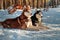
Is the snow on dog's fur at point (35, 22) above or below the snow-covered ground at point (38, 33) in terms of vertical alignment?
above

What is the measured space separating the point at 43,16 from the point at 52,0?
0.75 feet

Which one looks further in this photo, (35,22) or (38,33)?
(35,22)

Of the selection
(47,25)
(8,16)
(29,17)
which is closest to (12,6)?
(8,16)

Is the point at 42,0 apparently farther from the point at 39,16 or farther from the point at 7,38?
the point at 7,38

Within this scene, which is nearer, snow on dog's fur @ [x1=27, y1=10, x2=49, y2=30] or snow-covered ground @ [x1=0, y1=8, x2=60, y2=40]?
snow-covered ground @ [x1=0, y1=8, x2=60, y2=40]

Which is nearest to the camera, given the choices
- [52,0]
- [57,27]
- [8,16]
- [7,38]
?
[7,38]

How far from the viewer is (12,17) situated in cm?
139

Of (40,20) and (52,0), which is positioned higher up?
(52,0)

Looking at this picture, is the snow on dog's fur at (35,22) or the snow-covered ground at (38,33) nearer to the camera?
the snow-covered ground at (38,33)

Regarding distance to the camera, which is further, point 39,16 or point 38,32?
point 39,16

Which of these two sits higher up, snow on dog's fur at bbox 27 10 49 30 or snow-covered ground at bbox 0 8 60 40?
snow on dog's fur at bbox 27 10 49 30

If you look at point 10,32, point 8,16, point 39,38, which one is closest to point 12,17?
point 8,16

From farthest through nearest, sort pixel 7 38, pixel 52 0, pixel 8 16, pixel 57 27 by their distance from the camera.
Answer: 1. pixel 52 0
2. pixel 8 16
3. pixel 57 27
4. pixel 7 38

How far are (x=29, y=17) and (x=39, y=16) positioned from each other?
0.09 metres
